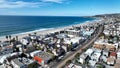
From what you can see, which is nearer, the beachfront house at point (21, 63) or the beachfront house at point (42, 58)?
the beachfront house at point (21, 63)

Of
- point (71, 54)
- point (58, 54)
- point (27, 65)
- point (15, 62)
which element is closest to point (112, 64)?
point (71, 54)

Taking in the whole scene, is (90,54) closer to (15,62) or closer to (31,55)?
(31,55)

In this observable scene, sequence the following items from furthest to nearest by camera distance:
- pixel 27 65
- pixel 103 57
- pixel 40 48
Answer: pixel 40 48
pixel 103 57
pixel 27 65

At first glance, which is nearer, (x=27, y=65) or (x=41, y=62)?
(x=27, y=65)

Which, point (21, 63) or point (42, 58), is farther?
point (42, 58)

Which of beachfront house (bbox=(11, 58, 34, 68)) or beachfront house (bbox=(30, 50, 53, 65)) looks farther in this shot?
beachfront house (bbox=(30, 50, 53, 65))

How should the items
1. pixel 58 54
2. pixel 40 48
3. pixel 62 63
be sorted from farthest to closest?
pixel 40 48 < pixel 58 54 < pixel 62 63

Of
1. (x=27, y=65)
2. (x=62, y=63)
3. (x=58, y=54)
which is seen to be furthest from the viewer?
(x=58, y=54)

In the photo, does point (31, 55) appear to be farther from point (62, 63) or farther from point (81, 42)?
point (81, 42)

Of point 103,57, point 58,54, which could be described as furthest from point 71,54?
point 103,57
